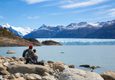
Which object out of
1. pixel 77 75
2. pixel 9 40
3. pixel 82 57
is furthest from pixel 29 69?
pixel 9 40

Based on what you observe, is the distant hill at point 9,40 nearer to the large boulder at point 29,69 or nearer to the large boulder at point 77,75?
the large boulder at point 29,69

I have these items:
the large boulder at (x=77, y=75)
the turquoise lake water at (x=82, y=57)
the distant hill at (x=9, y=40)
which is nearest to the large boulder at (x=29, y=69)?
the large boulder at (x=77, y=75)

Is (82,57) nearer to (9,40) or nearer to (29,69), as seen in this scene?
(29,69)

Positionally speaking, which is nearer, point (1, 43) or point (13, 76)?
point (13, 76)

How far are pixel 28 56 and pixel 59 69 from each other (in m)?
2.79

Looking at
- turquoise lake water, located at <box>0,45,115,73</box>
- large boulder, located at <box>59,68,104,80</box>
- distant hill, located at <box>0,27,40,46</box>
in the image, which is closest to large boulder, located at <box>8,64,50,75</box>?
large boulder, located at <box>59,68,104,80</box>

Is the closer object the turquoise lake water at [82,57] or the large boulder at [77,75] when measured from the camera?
the large boulder at [77,75]

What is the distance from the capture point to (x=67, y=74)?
63.3 ft

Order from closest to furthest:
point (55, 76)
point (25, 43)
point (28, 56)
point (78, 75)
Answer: point (78, 75)
point (55, 76)
point (28, 56)
point (25, 43)

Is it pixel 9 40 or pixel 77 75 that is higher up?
pixel 77 75

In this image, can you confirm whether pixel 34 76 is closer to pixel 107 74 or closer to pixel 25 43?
pixel 107 74

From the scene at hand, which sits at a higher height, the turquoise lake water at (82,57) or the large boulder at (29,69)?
the large boulder at (29,69)

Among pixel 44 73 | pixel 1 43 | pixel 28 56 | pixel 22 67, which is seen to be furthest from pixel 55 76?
pixel 1 43

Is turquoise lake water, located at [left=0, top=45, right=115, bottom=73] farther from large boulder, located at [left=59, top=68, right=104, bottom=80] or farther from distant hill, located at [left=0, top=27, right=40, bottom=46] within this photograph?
distant hill, located at [left=0, top=27, right=40, bottom=46]
